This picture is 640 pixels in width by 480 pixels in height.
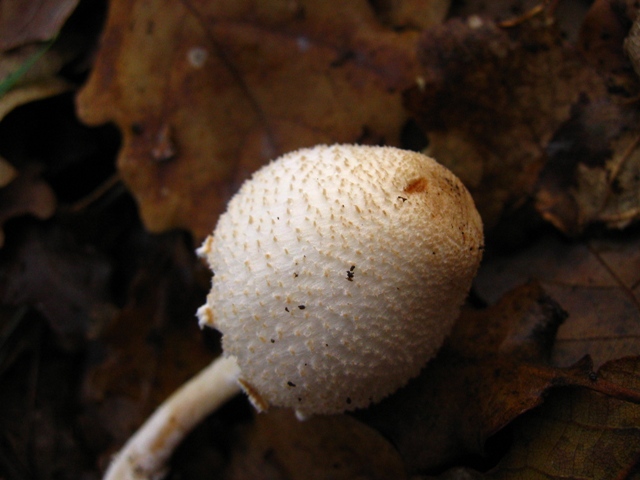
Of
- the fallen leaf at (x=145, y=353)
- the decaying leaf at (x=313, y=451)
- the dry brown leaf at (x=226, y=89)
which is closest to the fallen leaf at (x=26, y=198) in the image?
the dry brown leaf at (x=226, y=89)

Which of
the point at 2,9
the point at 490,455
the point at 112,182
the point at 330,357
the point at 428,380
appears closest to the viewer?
the point at 330,357

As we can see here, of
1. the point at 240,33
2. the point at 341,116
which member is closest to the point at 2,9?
the point at 240,33

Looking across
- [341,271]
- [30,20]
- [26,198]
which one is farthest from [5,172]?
[341,271]

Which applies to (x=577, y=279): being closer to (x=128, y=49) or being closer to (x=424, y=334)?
(x=424, y=334)

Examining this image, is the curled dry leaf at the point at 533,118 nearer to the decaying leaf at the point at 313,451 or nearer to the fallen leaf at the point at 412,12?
the fallen leaf at the point at 412,12

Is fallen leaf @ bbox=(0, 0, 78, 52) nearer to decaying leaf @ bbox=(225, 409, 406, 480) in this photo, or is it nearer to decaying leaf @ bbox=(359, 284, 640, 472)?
decaying leaf @ bbox=(225, 409, 406, 480)

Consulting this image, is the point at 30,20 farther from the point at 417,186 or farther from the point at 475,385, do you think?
the point at 475,385
